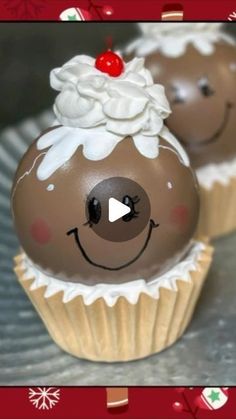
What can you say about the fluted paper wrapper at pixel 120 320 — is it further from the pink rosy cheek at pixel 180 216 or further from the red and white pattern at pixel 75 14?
the red and white pattern at pixel 75 14

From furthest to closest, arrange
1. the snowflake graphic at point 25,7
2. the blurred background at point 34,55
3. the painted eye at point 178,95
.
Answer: the blurred background at point 34,55
the painted eye at point 178,95
the snowflake graphic at point 25,7

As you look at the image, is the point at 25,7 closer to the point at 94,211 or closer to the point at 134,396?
the point at 94,211

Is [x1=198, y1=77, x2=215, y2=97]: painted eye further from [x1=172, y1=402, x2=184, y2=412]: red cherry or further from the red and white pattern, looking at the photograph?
[x1=172, y1=402, x2=184, y2=412]: red cherry

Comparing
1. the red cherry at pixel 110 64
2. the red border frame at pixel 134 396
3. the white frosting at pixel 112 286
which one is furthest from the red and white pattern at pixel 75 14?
the white frosting at pixel 112 286

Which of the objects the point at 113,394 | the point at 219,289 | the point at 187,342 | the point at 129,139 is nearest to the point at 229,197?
the point at 219,289

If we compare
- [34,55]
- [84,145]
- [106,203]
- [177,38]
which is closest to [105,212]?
[106,203]

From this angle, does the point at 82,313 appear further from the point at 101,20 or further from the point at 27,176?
the point at 101,20

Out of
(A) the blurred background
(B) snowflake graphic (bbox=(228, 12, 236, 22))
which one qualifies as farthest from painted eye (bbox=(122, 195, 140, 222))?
(A) the blurred background
